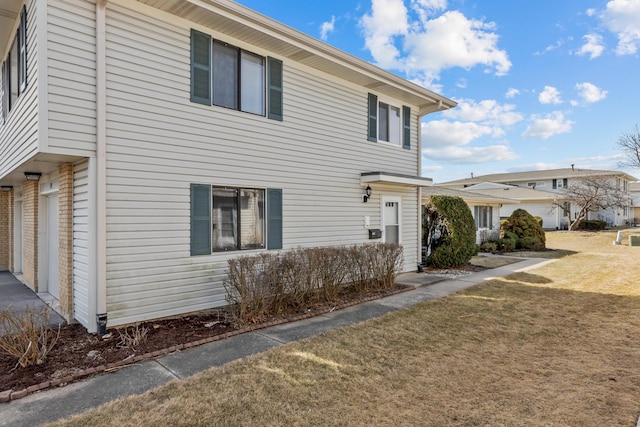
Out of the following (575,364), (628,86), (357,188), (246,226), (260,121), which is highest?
(628,86)

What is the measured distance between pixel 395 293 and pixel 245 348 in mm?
4422

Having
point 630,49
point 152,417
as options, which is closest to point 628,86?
point 630,49

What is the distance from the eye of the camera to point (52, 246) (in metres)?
7.55

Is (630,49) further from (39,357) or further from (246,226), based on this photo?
(39,357)

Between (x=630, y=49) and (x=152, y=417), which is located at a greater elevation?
(x=630, y=49)

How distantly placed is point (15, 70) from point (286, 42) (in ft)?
A: 17.8

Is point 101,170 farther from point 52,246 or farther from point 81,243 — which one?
point 52,246

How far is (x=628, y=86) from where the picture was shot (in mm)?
19266

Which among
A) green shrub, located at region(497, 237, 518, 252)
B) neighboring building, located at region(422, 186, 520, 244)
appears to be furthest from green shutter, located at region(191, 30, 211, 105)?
green shrub, located at region(497, 237, 518, 252)

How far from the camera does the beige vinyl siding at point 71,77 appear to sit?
486cm

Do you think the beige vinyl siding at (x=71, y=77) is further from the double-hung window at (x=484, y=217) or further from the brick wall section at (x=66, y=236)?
the double-hung window at (x=484, y=217)

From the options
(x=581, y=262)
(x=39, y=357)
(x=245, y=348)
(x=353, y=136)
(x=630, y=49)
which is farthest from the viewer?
(x=630, y=49)

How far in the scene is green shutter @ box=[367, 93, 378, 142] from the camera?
9.69 metres

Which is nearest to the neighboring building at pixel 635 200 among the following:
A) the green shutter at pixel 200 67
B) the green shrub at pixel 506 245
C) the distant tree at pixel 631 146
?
the distant tree at pixel 631 146
